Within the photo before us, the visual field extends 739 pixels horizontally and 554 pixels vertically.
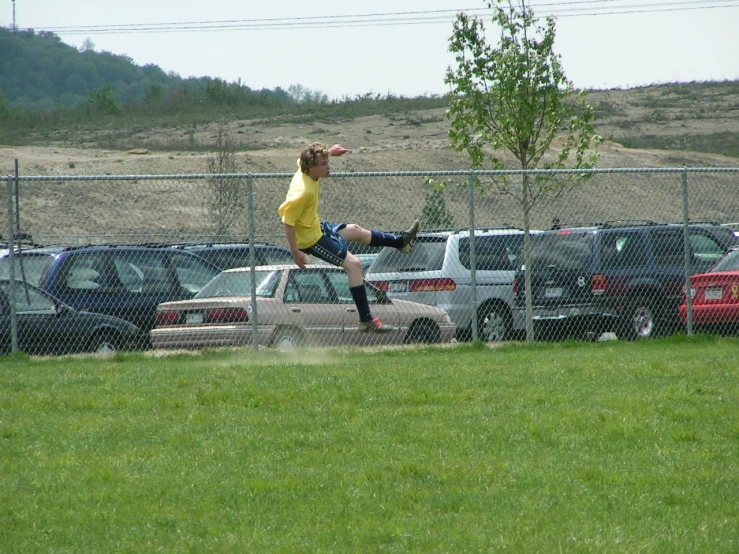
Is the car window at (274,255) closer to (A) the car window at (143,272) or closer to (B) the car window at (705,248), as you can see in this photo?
(A) the car window at (143,272)

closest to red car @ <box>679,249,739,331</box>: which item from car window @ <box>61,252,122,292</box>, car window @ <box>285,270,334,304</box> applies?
car window @ <box>285,270,334,304</box>

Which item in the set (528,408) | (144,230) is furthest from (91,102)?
(528,408)

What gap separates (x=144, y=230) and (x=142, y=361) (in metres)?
25.5

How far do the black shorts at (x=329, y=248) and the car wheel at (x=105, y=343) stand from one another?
159 inches

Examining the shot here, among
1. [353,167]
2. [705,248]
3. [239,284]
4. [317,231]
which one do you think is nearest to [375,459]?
[317,231]

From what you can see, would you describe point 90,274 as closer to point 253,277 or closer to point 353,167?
point 253,277

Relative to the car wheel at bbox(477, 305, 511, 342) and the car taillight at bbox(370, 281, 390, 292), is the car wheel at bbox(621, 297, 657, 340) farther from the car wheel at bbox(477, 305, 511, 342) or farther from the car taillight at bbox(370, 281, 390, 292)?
the car taillight at bbox(370, 281, 390, 292)

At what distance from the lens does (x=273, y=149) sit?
55969 millimetres

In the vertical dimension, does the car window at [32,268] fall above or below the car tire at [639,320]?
above

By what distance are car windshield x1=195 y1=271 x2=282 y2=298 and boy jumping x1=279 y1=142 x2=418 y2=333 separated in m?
2.59

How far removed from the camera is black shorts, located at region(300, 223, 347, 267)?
34.1 ft

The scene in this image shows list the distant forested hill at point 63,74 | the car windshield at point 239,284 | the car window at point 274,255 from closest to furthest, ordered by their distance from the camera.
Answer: the car windshield at point 239,284, the car window at point 274,255, the distant forested hill at point 63,74

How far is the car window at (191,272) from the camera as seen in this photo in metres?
14.5

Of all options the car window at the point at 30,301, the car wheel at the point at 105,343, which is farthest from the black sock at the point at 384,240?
the car window at the point at 30,301
